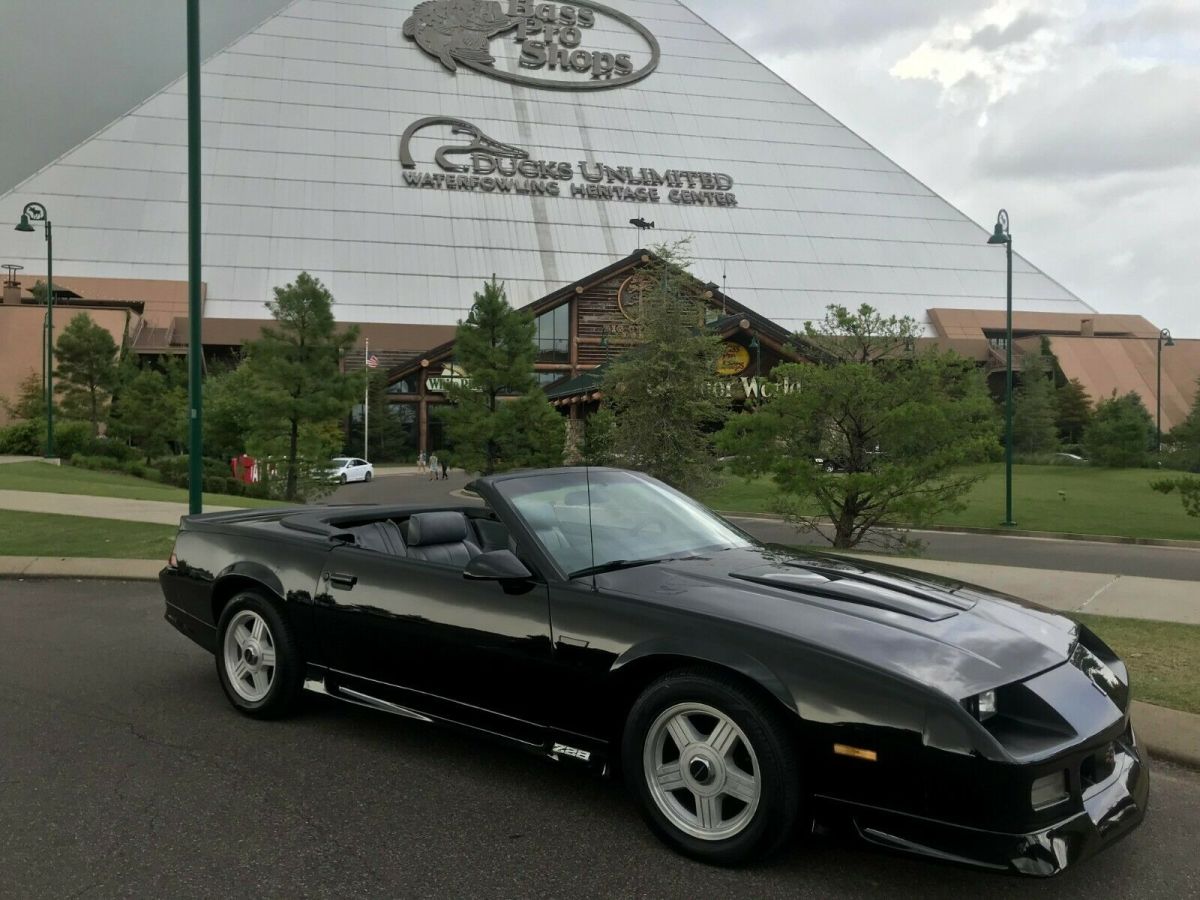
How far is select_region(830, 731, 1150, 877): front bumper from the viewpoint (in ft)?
9.46

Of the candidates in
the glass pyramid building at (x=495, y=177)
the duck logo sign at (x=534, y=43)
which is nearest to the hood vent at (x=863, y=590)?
the glass pyramid building at (x=495, y=177)

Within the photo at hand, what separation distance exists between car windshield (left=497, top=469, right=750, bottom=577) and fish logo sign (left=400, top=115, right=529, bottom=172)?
65499 millimetres

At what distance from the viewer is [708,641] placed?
340 cm

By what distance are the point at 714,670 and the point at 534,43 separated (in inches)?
3147

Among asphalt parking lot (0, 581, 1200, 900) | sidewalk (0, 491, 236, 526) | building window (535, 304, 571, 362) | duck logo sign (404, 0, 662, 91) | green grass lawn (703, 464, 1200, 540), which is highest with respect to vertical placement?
duck logo sign (404, 0, 662, 91)

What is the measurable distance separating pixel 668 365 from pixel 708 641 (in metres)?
19.3

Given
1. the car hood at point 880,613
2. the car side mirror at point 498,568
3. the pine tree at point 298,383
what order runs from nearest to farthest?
the car hood at point 880,613 < the car side mirror at point 498,568 < the pine tree at point 298,383

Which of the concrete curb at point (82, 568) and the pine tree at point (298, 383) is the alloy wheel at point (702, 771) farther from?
the pine tree at point (298, 383)

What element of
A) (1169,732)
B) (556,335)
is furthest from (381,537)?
(556,335)

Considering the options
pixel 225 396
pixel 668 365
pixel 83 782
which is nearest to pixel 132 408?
pixel 225 396

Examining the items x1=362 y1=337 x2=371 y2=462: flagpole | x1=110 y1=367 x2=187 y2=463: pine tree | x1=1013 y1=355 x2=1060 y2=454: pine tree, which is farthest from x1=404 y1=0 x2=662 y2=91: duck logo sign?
x1=110 y1=367 x2=187 y2=463: pine tree

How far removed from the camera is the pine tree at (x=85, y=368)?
38.1 m

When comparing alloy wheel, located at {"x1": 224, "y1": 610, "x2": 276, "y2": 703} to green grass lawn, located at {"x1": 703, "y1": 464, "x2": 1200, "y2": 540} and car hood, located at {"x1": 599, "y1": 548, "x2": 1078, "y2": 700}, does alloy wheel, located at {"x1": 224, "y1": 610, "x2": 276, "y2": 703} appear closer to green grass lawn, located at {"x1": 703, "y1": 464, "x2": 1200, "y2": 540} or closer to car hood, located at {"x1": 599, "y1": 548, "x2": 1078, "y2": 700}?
car hood, located at {"x1": 599, "y1": 548, "x2": 1078, "y2": 700}

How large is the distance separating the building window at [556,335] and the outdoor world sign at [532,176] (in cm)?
1480
